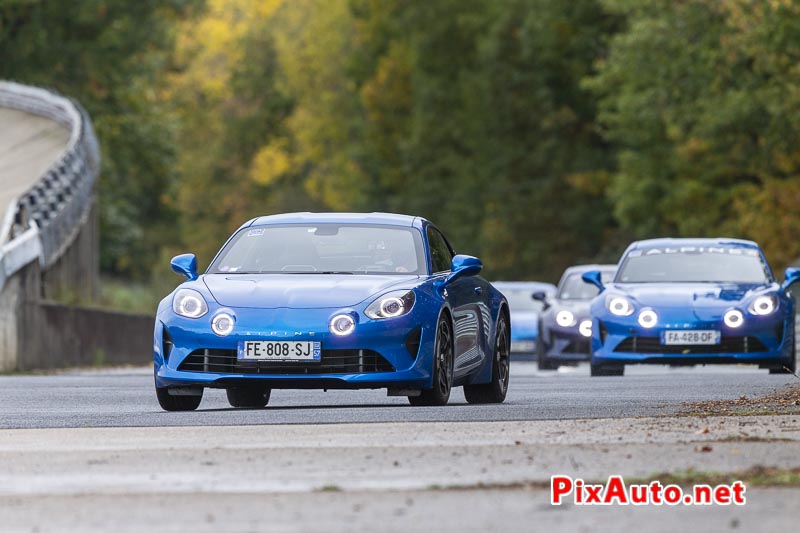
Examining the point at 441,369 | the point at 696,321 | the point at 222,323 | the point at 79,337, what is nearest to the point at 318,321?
the point at 222,323

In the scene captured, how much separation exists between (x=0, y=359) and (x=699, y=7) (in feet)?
92.8

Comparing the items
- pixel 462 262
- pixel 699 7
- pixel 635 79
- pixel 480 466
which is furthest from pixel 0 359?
pixel 635 79

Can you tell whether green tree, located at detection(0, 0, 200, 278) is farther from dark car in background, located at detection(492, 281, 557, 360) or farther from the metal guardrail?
→ dark car in background, located at detection(492, 281, 557, 360)

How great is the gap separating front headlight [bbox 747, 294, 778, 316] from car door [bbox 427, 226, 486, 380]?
608cm

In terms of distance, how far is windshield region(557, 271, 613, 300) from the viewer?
98.5 ft

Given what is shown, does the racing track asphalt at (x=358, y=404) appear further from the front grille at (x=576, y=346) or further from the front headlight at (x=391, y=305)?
the front grille at (x=576, y=346)

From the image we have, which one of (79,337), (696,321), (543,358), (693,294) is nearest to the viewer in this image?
(696,321)

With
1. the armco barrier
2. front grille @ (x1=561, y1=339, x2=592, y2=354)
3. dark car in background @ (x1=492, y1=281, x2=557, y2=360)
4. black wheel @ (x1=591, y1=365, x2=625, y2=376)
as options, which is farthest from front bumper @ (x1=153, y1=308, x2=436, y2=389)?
dark car in background @ (x1=492, y1=281, x2=557, y2=360)

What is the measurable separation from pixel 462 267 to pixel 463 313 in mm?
327

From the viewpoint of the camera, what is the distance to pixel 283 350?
1387cm

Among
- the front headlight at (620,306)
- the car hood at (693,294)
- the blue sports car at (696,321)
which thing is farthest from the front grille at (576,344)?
the front headlight at (620,306)

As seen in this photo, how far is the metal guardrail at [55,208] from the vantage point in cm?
2941

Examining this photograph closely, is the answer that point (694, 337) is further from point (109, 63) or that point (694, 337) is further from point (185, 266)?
point (109, 63)

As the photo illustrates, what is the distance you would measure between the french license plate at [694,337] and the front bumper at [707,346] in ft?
0.13
